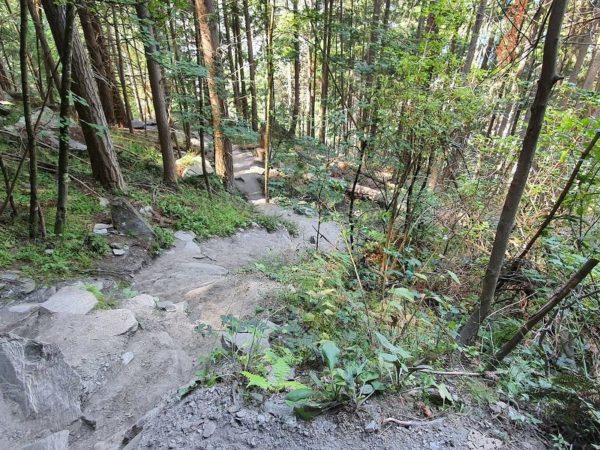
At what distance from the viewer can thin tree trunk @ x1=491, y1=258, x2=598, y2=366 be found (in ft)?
6.21

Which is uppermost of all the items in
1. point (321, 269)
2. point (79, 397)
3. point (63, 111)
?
point (63, 111)

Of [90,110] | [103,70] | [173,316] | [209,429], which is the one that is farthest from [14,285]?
[103,70]

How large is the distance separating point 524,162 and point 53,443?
3.39 meters

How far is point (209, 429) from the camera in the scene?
5.26 feet

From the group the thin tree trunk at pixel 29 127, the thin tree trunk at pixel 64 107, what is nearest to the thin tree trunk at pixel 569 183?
the thin tree trunk at pixel 64 107

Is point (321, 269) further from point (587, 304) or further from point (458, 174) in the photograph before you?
point (458, 174)

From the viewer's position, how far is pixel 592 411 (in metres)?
1.68

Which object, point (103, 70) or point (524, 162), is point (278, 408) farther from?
point (103, 70)

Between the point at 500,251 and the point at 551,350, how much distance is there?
3.13 feet

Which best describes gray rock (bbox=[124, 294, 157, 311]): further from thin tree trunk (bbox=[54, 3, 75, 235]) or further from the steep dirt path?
thin tree trunk (bbox=[54, 3, 75, 235])

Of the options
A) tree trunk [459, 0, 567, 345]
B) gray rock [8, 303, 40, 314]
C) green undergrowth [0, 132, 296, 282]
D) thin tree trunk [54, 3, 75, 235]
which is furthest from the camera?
green undergrowth [0, 132, 296, 282]

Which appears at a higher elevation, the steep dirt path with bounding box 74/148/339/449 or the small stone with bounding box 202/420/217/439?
the small stone with bounding box 202/420/217/439

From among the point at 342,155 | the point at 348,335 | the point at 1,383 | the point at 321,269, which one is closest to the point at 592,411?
the point at 348,335

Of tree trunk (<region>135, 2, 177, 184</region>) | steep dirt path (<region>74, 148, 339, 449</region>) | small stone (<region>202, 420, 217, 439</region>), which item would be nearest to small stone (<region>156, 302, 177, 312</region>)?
steep dirt path (<region>74, 148, 339, 449</region>)
